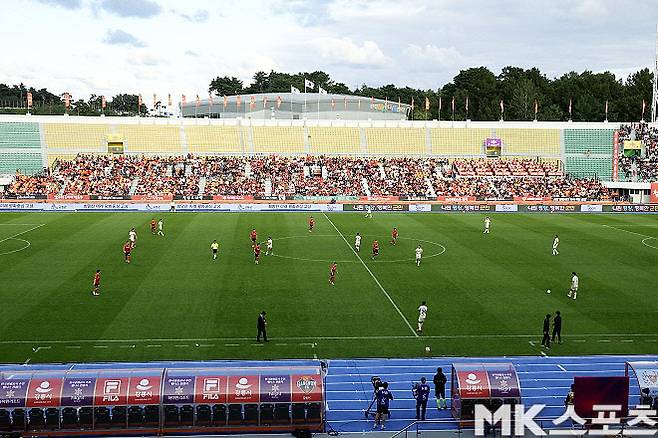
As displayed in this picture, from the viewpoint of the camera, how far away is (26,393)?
1456 cm

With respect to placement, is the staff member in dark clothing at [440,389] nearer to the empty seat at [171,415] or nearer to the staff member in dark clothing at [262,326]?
the empty seat at [171,415]

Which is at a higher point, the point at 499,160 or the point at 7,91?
the point at 7,91

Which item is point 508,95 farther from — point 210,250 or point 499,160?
point 210,250

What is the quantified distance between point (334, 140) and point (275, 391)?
73.2 metres

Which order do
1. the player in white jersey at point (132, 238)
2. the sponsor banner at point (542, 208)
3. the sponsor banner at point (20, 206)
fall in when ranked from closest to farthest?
the player in white jersey at point (132, 238), the sponsor banner at point (20, 206), the sponsor banner at point (542, 208)

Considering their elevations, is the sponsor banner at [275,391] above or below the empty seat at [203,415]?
above

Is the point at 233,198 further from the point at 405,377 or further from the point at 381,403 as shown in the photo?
the point at 381,403

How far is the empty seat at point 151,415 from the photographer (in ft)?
48.9

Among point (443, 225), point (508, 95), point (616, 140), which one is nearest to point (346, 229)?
point (443, 225)

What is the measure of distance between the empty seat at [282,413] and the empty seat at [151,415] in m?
2.65

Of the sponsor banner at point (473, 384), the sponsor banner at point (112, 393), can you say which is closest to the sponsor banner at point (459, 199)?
the sponsor banner at point (473, 384)

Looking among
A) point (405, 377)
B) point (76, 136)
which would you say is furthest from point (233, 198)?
point (405, 377)

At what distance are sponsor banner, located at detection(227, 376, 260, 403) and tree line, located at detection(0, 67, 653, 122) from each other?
82912 millimetres

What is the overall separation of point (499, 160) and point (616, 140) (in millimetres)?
15201
